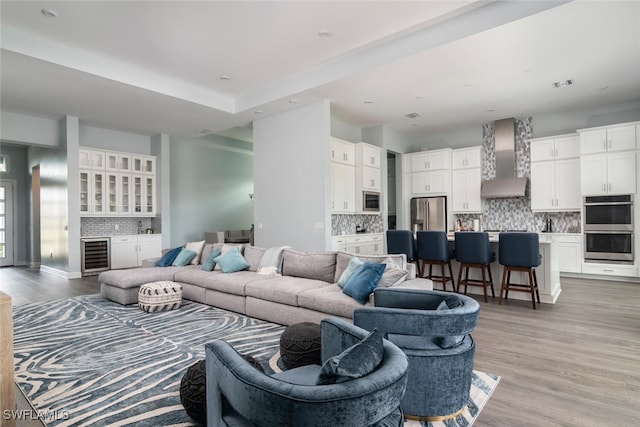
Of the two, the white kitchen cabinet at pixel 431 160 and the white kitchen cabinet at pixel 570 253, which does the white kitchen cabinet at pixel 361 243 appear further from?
the white kitchen cabinet at pixel 570 253

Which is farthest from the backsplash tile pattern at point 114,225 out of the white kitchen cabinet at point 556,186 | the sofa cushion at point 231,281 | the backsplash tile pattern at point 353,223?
the white kitchen cabinet at point 556,186

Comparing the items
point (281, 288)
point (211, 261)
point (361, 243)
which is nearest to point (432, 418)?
point (281, 288)

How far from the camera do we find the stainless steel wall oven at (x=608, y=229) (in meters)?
6.03

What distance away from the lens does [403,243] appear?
5.57 m

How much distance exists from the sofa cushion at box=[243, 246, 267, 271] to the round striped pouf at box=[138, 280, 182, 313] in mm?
999

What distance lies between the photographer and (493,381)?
99.7 inches

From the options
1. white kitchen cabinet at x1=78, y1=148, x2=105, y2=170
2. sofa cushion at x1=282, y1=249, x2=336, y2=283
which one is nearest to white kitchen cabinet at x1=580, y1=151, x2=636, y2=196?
sofa cushion at x1=282, y1=249, x2=336, y2=283

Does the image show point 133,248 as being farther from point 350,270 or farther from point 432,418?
point 432,418

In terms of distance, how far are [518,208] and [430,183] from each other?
1878mm

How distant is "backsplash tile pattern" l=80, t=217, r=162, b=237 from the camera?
768cm

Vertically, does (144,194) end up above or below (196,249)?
above

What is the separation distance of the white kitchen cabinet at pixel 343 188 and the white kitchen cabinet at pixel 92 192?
5037mm

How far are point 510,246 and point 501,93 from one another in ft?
9.06

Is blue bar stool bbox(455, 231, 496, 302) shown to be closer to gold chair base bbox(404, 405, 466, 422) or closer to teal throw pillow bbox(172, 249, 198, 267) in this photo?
gold chair base bbox(404, 405, 466, 422)
